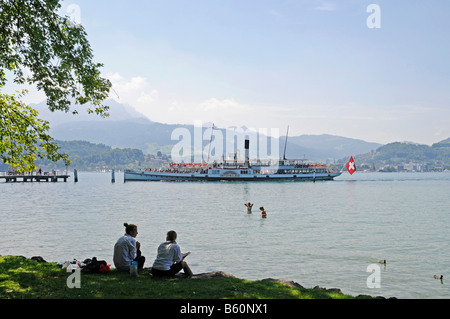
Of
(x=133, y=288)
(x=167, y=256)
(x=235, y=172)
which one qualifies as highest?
(x=235, y=172)

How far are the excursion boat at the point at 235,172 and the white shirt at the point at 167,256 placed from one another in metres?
98.1

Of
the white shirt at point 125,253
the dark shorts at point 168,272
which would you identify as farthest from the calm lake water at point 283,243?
the white shirt at point 125,253

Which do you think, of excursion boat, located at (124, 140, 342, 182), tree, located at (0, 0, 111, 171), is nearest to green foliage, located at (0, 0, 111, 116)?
tree, located at (0, 0, 111, 171)

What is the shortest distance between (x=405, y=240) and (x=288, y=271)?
11.3 meters

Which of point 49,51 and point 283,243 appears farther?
point 283,243

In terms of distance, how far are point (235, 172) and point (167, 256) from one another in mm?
99921

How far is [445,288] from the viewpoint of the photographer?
512 inches

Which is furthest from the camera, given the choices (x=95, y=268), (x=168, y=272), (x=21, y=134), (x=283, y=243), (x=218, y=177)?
(x=218, y=177)

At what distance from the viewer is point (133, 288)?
9203mm

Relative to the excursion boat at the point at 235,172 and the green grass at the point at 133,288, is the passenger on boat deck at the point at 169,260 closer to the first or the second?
the green grass at the point at 133,288

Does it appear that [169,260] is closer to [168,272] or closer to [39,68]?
[168,272]

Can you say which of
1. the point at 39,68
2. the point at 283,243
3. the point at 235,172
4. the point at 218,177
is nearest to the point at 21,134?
the point at 39,68
